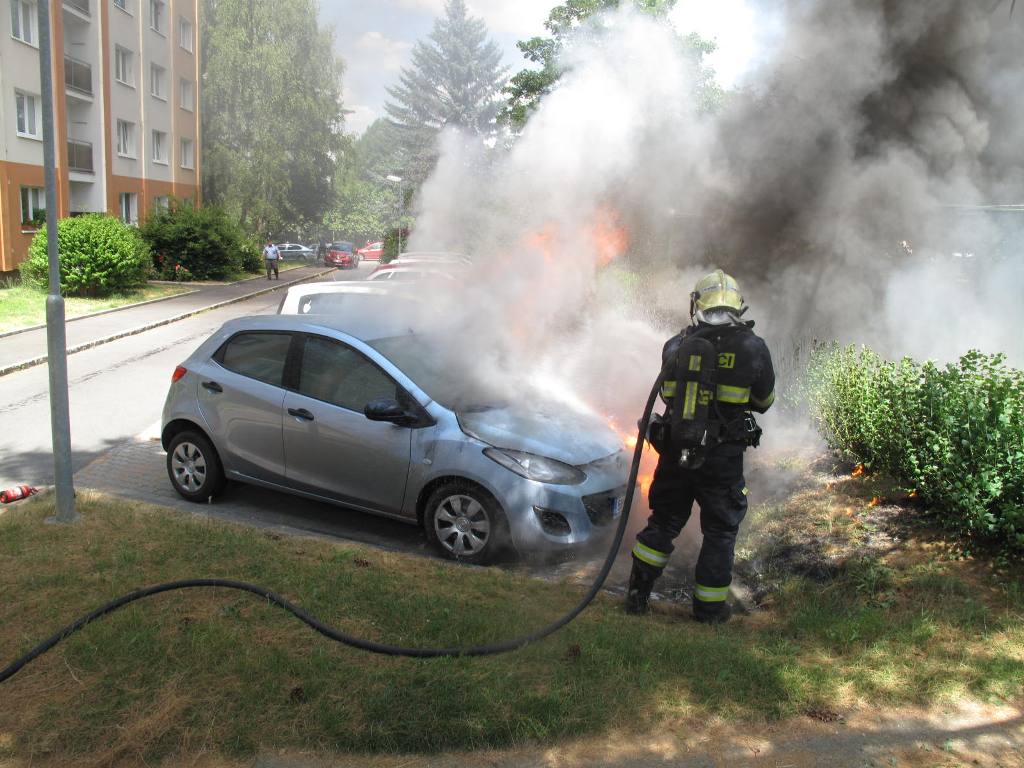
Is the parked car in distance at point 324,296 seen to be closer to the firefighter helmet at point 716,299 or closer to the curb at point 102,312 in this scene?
the firefighter helmet at point 716,299

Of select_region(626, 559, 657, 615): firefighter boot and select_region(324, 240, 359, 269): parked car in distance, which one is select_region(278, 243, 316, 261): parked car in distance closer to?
select_region(324, 240, 359, 269): parked car in distance

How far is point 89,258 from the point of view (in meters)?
20.1

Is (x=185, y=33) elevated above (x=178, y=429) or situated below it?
above

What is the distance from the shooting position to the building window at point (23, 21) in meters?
21.4

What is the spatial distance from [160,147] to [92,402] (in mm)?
26945

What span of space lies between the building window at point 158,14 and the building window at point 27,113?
431 inches

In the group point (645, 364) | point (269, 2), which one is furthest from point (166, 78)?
point (645, 364)

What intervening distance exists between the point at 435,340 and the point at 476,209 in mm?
3063

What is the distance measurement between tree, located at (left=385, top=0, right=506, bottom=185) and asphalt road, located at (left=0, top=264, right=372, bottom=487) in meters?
5.54

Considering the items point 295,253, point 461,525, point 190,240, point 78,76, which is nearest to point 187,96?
point 78,76

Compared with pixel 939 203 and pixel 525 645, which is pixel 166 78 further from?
pixel 525 645

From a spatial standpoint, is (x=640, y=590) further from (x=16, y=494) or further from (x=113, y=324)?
(x=113, y=324)

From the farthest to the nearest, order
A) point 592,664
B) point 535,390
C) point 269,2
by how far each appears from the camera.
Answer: point 269,2
point 535,390
point 592,664

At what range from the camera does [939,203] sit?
8.15 meters
